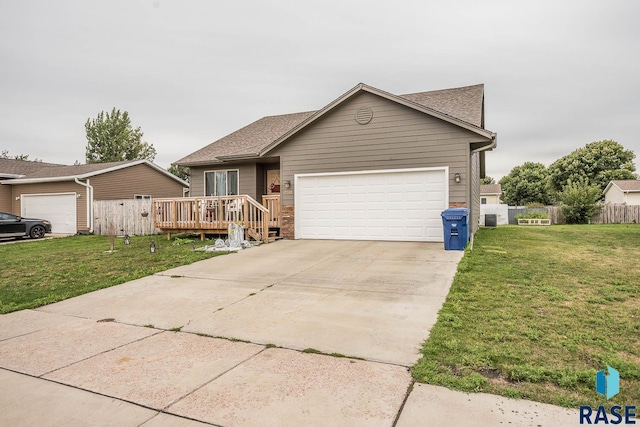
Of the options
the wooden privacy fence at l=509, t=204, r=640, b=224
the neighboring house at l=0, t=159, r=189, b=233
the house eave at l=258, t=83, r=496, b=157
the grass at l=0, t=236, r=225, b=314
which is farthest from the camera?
the wooden privacy fence at l=509, t=204, r=640, b=224

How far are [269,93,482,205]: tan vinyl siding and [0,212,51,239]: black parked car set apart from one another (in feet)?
42.3

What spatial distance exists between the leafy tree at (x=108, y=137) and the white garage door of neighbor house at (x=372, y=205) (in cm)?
3077

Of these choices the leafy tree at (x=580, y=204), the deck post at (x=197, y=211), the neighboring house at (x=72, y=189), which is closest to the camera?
the deck post at (x=197, y=211)

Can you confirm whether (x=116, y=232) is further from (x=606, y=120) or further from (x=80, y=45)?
(x=606, y=120)

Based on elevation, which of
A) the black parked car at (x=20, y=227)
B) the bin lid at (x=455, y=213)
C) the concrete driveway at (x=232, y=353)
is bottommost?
the concrete driveway at (x=232, y=353)

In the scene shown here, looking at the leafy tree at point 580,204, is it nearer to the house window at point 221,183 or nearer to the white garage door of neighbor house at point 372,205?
the white garage door of neighbor house at point 372,205

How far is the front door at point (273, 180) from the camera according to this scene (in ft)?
51.1

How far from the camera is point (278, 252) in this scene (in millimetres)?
9930

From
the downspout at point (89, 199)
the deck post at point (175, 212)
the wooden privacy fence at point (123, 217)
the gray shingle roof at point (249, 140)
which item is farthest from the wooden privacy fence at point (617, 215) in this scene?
the downspout at point (89, 199)

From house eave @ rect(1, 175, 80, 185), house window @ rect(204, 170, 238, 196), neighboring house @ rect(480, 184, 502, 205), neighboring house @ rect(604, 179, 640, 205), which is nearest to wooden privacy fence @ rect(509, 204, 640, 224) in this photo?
neighboring house @ rect(604, 179, 640, 205)

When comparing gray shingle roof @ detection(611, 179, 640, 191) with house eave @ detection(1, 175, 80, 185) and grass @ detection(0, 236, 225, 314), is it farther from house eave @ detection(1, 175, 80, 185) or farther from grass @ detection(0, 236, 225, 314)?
house eave @ detection(1, 175, 80, 185)

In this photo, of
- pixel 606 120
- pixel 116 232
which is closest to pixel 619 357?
pixel 116 232

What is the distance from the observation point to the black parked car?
54.5ft

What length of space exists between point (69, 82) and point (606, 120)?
3360cm
